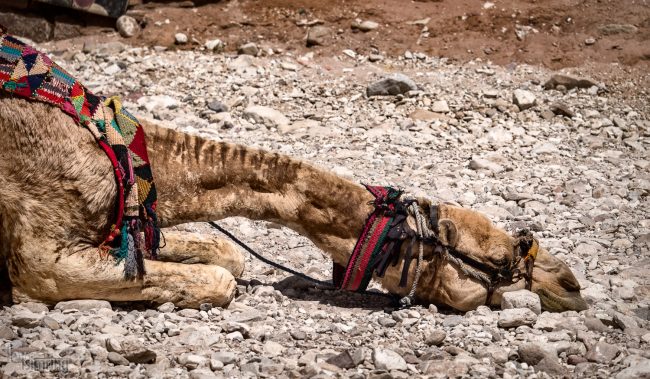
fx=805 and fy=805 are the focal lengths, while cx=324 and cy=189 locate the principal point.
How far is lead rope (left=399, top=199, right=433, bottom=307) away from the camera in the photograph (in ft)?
15.3

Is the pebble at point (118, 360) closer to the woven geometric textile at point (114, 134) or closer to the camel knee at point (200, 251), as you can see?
the woven geometric textile at point (114, 134)

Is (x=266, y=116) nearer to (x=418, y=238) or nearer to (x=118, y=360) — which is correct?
(x=418, y=238)

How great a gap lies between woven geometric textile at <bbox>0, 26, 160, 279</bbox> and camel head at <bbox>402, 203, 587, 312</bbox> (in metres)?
1.69

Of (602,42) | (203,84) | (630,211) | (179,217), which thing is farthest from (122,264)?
(602,42)

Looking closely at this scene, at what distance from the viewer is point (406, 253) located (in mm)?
4680

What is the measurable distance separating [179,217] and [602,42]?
759 cm

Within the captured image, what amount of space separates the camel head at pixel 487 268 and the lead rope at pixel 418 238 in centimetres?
6

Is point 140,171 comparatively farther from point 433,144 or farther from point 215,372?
point 433,144

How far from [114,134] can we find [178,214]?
621 mm

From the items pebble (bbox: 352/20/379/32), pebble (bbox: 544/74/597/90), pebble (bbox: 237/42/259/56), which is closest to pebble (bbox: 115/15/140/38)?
pebble (bbox: 237/42/259/56)

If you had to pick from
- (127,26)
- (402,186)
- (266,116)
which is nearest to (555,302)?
(402,186)

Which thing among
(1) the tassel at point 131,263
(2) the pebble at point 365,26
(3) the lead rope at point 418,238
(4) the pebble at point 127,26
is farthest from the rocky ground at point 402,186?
(2) the pebble at point 365,26

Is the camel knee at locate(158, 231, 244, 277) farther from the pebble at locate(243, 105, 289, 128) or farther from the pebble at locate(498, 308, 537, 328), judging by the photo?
the pebble at locate(243, 105, 289, 128)

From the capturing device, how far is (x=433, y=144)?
8.35m
